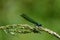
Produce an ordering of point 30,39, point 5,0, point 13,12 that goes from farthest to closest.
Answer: point 5,0 < point 13,12 < point 30,39

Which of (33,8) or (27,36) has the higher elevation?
(33,8)

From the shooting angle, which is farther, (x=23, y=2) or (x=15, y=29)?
(x=23, y=2)

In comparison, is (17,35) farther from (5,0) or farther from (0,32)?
(5,0)

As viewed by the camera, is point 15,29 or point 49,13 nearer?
point 15,29

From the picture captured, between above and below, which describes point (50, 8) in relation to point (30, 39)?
above

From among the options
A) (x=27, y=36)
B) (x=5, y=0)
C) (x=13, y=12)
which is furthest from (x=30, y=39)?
(x=5, y=0)

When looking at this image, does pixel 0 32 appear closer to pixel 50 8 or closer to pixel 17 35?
pixel 17 35

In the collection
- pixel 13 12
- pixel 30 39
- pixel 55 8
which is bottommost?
pixel 30 39

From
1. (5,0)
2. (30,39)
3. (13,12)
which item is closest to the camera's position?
(30,39)

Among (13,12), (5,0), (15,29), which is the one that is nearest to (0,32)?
(15,29)
